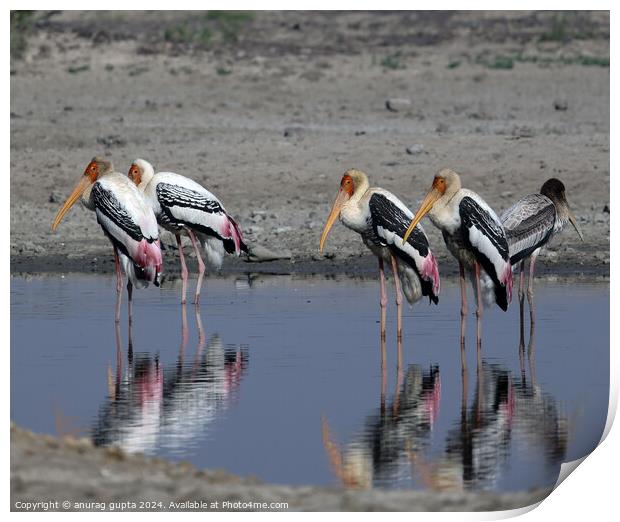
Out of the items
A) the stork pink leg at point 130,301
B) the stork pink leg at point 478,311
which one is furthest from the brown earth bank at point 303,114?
the stork pink leg at point 478,311

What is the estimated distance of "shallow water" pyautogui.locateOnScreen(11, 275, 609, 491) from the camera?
6562mm

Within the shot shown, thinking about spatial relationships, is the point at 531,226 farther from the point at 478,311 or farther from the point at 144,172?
the point at 144,172

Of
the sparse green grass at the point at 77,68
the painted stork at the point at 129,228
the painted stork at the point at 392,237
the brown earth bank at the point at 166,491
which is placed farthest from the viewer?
the sparse green grass at the point at 77,68

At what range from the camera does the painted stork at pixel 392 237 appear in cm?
1039

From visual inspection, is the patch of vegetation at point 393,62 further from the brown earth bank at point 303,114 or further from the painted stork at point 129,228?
→ the painted stork at point 129,228

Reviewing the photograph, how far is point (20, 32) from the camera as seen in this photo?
21766 millimetres

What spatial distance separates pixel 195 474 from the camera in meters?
5.99

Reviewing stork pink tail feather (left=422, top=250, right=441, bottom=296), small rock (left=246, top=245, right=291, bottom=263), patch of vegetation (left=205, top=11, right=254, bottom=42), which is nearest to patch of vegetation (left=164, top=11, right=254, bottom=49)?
patch of vegetation (left=205, top=11, right=254, bottom=42)

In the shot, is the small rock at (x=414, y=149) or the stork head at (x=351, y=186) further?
the small rock at (x=414, y=149)

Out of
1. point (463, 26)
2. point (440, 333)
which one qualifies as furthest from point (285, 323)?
point (463, 26)

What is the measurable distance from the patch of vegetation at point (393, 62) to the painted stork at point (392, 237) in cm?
1171

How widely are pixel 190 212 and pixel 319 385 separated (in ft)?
14.1

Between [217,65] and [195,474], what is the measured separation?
16838mm

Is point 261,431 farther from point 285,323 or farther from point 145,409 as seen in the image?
point 285,323
